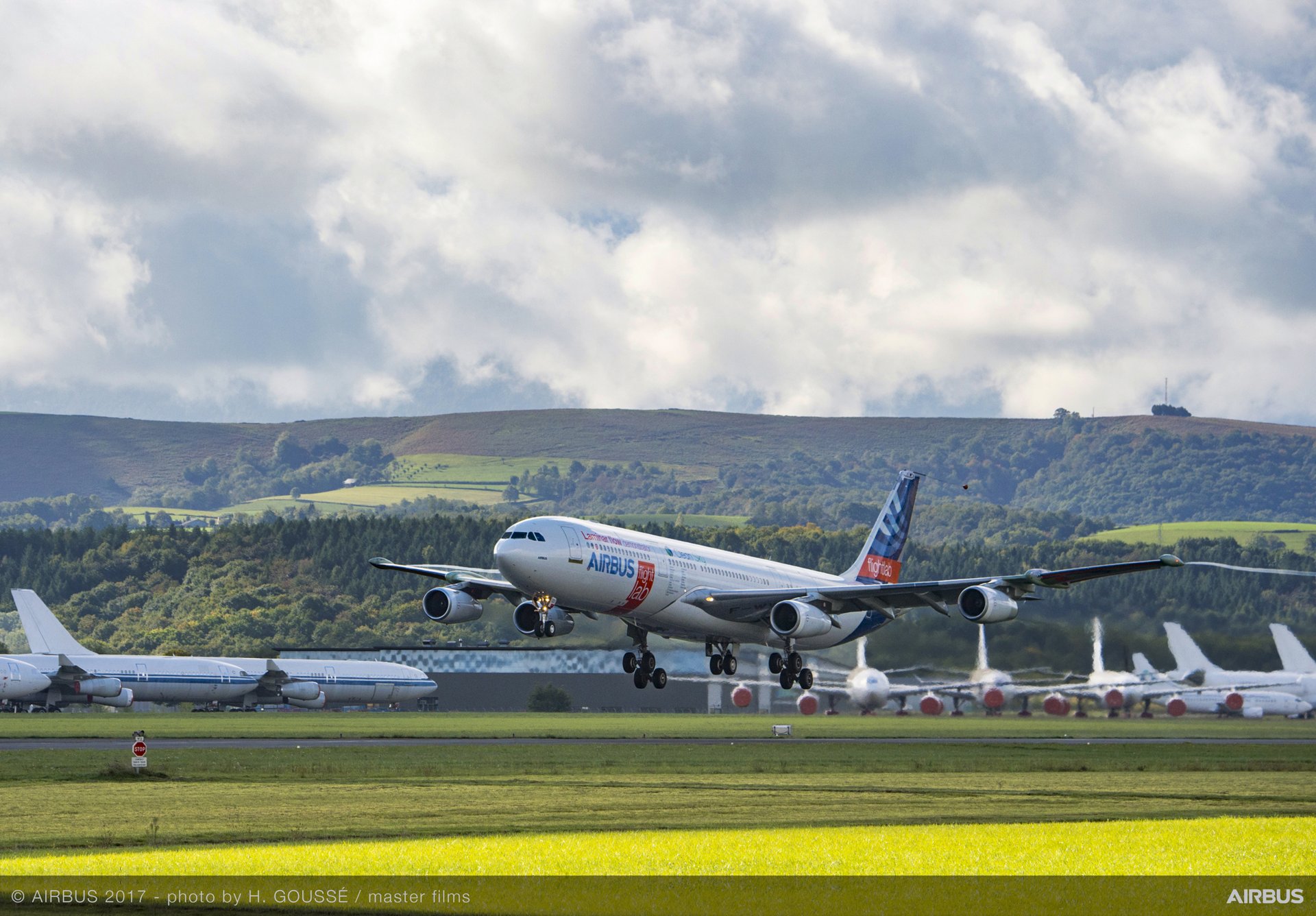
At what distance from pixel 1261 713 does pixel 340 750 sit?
98.4 metres

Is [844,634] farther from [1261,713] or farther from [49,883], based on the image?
[1261,713]

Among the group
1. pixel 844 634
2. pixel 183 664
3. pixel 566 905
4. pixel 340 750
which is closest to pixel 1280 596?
pixel 844 634

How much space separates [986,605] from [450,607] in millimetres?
23060

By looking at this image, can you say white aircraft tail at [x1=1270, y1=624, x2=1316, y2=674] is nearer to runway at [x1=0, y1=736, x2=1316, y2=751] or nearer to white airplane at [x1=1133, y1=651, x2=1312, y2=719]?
white airplane at [x1=1133, y1=651, x2=1312, y2=719]

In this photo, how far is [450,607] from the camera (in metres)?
68.2

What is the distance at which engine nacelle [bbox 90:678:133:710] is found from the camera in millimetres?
142875

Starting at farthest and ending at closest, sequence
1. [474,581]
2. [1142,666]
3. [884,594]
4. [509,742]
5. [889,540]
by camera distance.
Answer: [1142,666]
[509,742]
[889,540]
[884,594]
[474,581]

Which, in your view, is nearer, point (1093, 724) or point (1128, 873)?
point (1128, 873)

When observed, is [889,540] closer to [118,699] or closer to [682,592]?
[682,592]

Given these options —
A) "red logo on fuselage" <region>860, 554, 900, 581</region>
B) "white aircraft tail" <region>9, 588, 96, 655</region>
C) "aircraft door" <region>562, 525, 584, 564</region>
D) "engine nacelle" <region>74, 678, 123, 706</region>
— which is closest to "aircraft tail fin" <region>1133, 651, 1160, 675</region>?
"red logo on fuselage" <region>860, 554, 900, 581</region>

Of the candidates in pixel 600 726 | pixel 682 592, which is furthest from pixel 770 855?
pixel 600 726

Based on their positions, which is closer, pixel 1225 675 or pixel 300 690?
pixel 1225 675

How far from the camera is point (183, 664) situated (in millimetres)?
149875

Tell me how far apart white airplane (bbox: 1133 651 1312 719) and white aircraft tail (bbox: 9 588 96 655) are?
10368 centimetres
